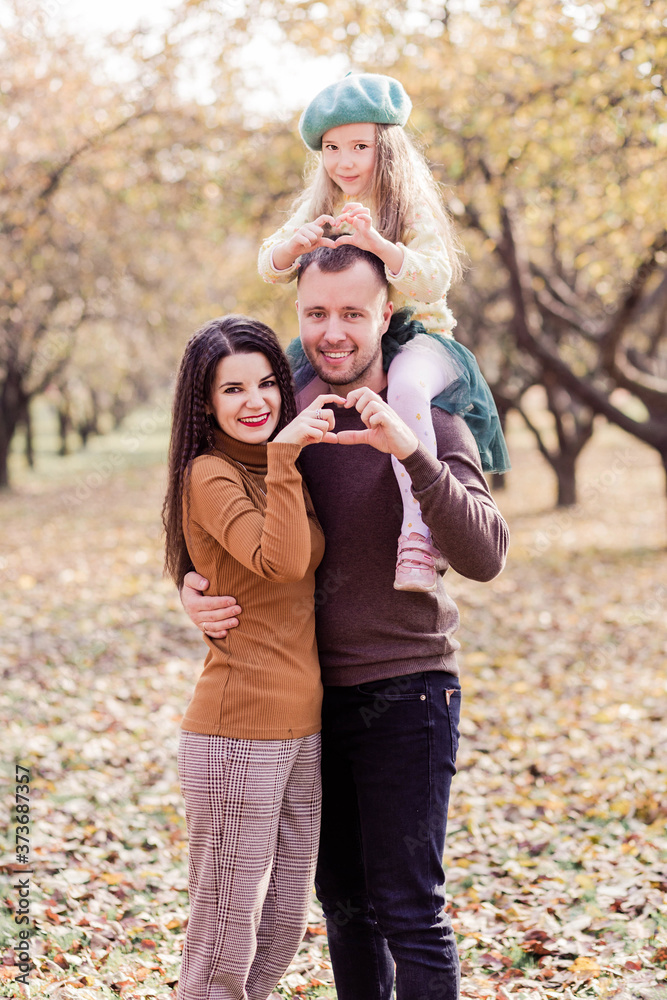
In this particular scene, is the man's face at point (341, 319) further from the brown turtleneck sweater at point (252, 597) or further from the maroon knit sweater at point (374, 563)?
the brown turtleneck sweater at point (252, 597)

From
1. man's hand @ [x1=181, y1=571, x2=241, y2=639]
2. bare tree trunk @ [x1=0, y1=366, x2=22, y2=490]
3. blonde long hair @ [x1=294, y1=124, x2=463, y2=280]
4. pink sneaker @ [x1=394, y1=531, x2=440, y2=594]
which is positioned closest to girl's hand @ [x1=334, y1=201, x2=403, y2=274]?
blonde long hair @ [x1=294, y1=124, x2=463, y2=280]

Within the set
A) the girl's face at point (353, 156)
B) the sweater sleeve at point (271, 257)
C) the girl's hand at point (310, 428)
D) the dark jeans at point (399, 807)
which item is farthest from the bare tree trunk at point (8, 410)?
the girl's hand at point (310, 428)

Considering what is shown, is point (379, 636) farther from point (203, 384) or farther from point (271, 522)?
point (203, 384)

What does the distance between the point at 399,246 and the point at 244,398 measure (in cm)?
58

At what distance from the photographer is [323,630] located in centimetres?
245

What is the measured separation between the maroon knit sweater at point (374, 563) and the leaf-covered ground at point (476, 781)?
1.69 metres

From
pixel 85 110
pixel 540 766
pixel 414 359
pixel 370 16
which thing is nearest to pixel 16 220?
pixel 85 110

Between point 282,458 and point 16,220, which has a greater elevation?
point 16,220

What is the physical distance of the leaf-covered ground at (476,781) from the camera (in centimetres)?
355

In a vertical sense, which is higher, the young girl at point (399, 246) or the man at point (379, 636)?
the young girl at point (399, 246)

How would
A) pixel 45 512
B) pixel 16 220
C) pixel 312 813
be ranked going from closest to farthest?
1. pixel 312 813
2. pixel 16 220
3. pixel 45 512

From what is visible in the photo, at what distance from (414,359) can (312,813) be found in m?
1.24

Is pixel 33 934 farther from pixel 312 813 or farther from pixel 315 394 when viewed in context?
pixel 315 394

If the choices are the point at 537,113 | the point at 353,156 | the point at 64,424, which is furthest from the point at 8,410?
the point at 353,156
